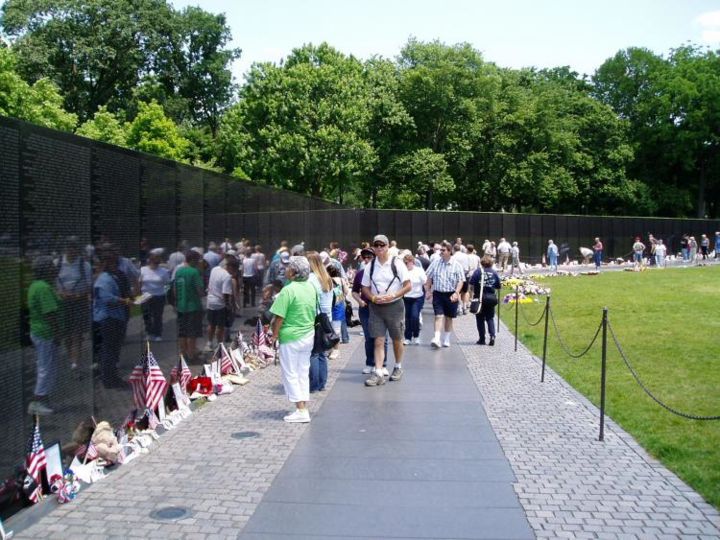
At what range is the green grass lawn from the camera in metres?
8.00

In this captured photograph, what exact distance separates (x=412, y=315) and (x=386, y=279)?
415 centimetres

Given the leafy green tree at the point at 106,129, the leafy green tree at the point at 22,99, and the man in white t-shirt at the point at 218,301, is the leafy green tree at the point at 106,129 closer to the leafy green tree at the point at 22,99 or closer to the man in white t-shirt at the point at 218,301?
the leafy green tree at the point at 22,99

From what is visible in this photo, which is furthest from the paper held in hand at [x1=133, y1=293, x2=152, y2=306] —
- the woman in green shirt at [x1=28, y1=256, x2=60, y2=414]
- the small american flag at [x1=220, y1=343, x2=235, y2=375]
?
the small american flag at [x1=220, y1=343, x2=235, y2=375]

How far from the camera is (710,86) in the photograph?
2643 inches

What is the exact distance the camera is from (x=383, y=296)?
439 inches

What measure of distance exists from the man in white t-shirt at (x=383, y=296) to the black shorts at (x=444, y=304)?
10.7 feet

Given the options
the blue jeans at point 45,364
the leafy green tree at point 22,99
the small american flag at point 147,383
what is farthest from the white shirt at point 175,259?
the leafy green tree at point 22,99

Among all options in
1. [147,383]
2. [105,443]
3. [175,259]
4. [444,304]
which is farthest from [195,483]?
[444,304]

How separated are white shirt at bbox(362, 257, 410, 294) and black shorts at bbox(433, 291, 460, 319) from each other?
340 centimetres

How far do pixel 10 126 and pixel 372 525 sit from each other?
13.4ft

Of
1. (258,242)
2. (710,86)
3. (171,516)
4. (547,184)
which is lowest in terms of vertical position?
(171,516)

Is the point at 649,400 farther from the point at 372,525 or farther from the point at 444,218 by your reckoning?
the point at 444,218

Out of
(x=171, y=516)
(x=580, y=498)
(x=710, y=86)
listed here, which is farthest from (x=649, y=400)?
(x=710, y=86)

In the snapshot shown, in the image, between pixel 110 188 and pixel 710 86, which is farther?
pixel 710 86
